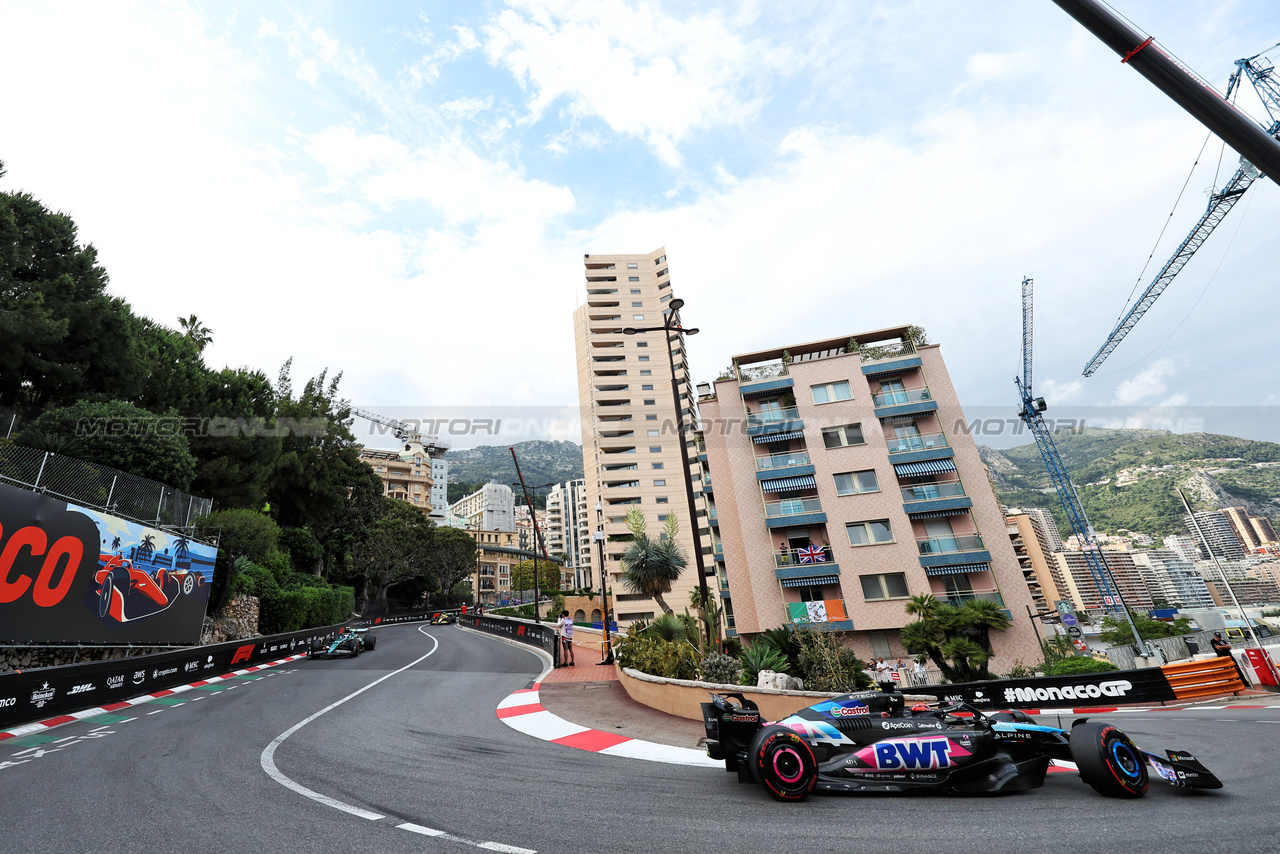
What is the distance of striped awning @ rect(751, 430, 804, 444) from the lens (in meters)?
30.0

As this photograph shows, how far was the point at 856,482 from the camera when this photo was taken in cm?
2836

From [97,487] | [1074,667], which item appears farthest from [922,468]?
[97,487]

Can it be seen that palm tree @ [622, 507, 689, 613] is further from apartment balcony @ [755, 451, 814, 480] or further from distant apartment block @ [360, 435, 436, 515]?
distant apartment block @ [360, 435, 436, 515]

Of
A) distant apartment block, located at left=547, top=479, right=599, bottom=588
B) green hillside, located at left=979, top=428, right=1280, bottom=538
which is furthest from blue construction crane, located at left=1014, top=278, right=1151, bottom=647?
distant apartment block, located at left=547, top=479, right=599, bottom=588

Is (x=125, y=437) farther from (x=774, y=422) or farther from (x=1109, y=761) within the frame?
(x=774, y=422)

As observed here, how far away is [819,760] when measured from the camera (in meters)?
5.20

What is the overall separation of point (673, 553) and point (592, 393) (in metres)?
42.5

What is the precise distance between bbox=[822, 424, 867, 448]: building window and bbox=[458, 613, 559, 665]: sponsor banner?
58.1 ft

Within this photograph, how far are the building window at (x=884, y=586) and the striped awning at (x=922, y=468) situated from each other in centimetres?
525

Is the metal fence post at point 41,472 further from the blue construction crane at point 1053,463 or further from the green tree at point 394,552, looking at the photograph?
the blue construction crane at point 1053,463

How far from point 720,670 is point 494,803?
5566mm

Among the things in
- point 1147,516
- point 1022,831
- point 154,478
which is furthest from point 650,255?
point 1147,516

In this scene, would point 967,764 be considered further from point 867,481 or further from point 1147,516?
point 1147,516

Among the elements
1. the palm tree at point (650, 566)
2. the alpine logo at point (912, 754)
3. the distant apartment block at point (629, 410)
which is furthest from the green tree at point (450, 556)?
the alpine logo at point (912, 754)
